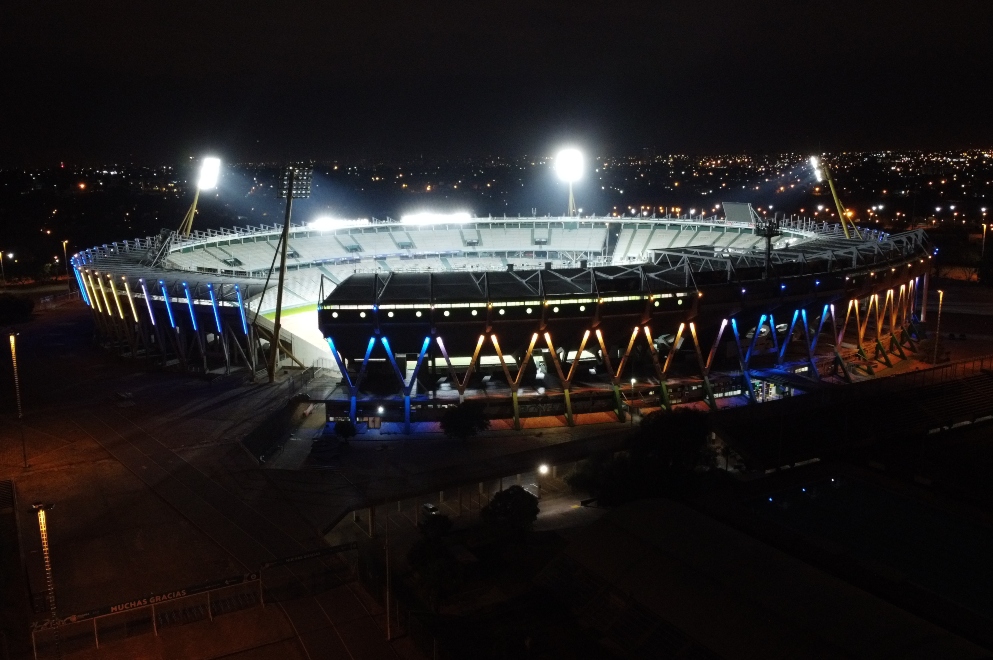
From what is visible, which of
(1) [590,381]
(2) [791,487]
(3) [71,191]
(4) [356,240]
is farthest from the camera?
(3) [71,191]

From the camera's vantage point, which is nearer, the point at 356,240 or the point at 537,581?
Answer: the point at 537,581

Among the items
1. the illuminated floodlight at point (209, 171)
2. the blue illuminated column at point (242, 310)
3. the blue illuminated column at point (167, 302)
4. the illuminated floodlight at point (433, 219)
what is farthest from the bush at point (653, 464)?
the illuminated floodlight at point (433, 219)

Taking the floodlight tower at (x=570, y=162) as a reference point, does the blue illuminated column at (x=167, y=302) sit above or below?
below

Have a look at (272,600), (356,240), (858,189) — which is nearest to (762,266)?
(272,600)

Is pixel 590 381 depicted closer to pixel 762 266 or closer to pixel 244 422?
pixel 762 266

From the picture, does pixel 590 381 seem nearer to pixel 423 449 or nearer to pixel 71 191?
pixel 423 449

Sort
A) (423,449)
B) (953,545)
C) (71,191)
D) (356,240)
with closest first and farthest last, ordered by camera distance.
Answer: (953,545), (423,449), (356,240), (71,191)

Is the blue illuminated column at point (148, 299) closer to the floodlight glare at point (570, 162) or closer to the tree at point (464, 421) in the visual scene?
the tree at point (464, 421)

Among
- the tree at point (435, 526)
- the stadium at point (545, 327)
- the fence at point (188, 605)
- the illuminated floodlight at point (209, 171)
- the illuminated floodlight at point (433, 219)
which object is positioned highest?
the illuminated floodlight at point (209, 171)

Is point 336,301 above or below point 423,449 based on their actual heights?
above
